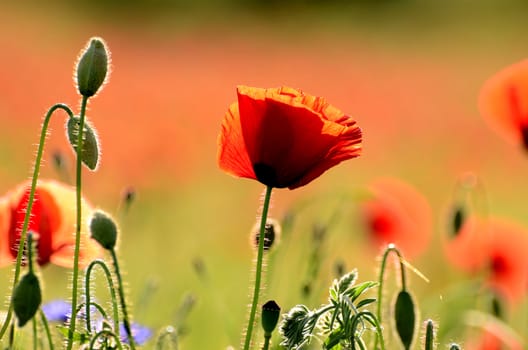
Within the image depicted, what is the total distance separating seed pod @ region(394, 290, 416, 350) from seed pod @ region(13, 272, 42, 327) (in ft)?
1.12

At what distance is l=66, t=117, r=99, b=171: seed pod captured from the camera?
1.19 meters

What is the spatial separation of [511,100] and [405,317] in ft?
2.73

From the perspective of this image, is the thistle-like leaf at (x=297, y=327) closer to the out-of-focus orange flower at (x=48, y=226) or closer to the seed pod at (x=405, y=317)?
the seed pod at (x=405, y=317)

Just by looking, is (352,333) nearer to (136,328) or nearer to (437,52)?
(136,328)

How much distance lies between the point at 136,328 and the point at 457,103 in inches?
264

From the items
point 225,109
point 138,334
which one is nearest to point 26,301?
point 138,334

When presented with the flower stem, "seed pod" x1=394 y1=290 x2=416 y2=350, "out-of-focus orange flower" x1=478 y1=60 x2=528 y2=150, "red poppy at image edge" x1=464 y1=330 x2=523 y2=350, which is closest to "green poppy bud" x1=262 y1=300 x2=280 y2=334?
the flower stem

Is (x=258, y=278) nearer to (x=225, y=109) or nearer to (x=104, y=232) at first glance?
(x=104, y=232)

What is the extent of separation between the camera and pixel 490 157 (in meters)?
6.15

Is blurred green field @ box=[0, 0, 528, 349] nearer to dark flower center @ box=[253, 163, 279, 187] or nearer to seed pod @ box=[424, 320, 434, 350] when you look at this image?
seed pod @ box=[424, 320, 434, 350]

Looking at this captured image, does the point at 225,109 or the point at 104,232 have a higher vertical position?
the point at 225,109

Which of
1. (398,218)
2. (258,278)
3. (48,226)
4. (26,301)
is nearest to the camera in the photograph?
(26,301)

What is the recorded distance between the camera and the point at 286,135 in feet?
3.85

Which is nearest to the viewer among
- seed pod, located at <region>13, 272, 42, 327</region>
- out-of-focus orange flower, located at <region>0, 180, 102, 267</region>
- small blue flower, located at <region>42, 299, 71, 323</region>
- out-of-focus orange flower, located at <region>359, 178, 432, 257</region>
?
seed pod, located at <region>13, 272, 42, 327</region>
